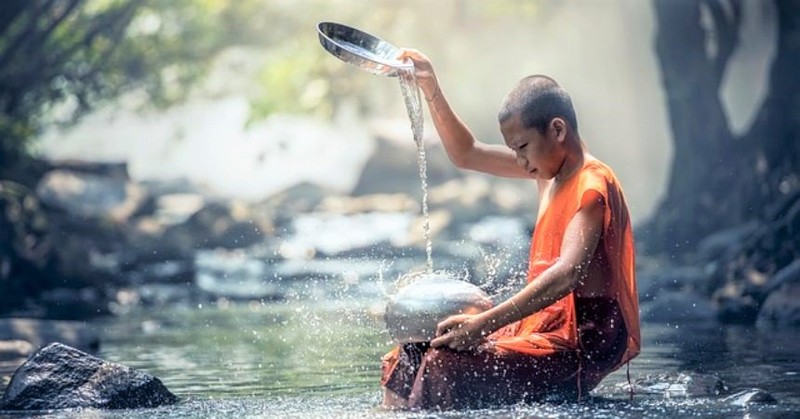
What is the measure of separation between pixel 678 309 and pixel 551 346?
26.6 ft

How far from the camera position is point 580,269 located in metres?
5.96

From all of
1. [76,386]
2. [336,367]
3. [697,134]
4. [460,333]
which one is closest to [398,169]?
[697,134]

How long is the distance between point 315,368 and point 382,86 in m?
25.8

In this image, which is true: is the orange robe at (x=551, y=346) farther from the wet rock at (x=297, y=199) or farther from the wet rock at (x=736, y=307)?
the wet rock at (x=297, y=199)

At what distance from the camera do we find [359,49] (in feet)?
21.2

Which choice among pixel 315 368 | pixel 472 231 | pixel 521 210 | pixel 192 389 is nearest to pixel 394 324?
pixel 192 389

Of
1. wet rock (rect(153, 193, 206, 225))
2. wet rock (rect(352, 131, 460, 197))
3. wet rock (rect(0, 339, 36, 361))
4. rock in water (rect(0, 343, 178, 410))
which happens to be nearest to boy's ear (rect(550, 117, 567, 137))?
rock in water (rect(0, 343, 178, 410))

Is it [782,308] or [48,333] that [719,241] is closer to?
[782,308]

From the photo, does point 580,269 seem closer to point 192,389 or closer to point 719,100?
point 192,389

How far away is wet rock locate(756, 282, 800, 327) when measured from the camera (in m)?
12.5

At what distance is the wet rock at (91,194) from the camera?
26484 millimetres

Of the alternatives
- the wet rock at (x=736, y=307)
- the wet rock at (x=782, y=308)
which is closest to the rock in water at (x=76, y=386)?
the wet rock at (x=782, y=308)

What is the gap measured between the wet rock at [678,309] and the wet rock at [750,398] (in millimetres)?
6730

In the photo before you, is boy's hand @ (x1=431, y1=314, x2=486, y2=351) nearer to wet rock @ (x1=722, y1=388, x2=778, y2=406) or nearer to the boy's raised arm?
the boy's raised arm
